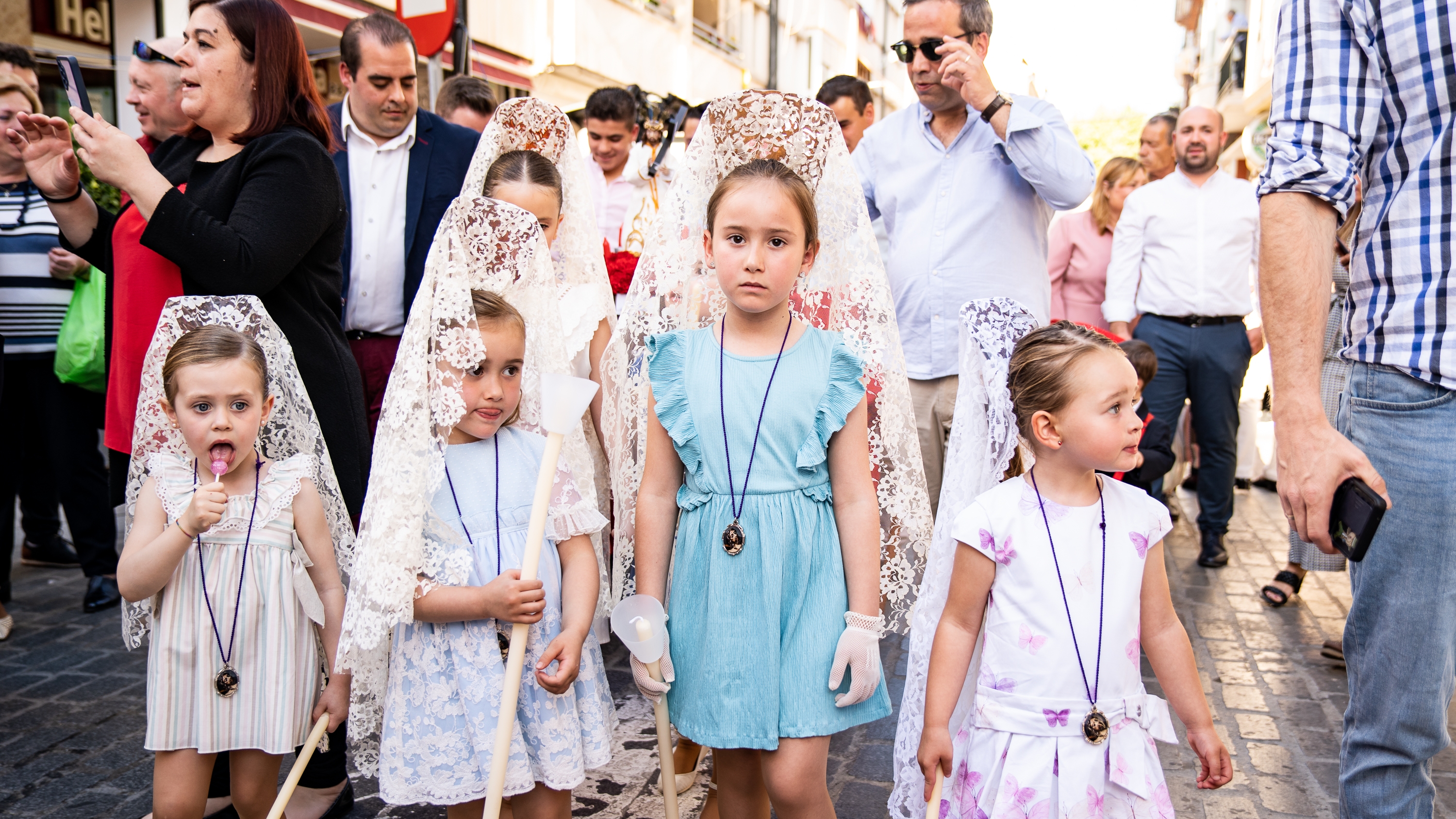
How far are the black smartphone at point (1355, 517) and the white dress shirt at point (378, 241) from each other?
10.5ft

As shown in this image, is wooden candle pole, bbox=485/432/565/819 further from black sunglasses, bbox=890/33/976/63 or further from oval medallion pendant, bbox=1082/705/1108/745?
black sunglasses, bbox=890/33/976/63

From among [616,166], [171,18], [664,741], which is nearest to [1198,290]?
[616,166]

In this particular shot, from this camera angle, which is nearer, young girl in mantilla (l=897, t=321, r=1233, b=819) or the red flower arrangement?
young girl in mantilla (l=897, t=321, r=1233, b=819)

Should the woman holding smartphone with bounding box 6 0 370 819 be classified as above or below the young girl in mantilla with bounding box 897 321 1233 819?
above

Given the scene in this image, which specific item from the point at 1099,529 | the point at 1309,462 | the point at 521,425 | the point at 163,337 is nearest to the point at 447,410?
the point at 521,425

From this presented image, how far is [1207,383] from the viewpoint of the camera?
6008mm

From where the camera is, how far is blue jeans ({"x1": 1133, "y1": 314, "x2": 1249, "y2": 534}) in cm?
598

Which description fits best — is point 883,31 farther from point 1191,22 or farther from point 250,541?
point 250,541

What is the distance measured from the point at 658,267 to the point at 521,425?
521mm

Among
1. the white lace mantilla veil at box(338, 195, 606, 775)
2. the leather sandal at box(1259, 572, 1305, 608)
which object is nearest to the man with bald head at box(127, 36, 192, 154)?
the white lace mantilla veil at box(338, 195, 606, 775)

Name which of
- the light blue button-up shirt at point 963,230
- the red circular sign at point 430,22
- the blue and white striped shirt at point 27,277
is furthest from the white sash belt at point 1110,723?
the red circular sign at point 430,22

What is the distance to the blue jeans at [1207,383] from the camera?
598 centimetres

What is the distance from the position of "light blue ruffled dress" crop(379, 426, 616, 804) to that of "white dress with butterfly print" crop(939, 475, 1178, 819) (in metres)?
0.83

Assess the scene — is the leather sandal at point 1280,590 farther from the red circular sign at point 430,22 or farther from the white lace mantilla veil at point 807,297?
the red circular sign at point 430,22
